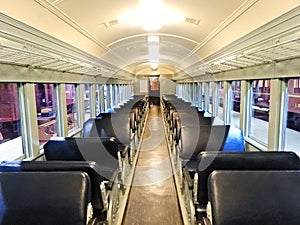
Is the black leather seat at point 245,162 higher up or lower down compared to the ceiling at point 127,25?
lower down

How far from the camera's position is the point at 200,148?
3.49m

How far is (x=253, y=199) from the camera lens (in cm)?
166

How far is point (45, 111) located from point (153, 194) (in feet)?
6.61

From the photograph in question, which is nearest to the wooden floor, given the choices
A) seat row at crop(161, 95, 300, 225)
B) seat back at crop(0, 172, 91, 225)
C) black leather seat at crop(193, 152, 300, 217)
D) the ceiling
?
seat row at crop(161, 95, 300, 225)

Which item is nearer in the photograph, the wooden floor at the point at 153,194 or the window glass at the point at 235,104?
the wooden floor at the point at 153,194

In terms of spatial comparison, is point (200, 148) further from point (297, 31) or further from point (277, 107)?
point (297, 31)

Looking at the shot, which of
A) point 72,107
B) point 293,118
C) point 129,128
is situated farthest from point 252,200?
point 72,107

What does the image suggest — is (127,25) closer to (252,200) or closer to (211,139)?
(211,139)

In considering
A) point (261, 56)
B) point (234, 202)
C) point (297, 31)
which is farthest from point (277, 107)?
point (234, 202)

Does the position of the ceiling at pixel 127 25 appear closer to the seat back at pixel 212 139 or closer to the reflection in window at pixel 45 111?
the reflection in window at pixel 45 111

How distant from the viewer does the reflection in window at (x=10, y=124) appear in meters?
2.88

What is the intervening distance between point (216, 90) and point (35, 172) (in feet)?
17.3

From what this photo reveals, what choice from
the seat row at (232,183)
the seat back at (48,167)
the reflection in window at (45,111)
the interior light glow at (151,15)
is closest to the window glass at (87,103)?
the reflection in window at (45,111)

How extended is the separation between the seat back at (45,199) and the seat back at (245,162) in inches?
37.1
